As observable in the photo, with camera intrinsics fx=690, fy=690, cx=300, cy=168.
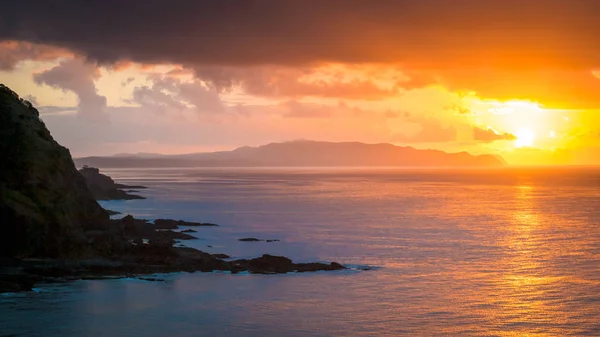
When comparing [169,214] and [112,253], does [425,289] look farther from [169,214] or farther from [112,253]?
[169,214]

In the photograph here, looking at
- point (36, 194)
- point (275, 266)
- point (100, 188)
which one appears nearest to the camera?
point (36, 194)

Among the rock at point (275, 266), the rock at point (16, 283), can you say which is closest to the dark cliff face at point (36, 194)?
the rock at point (16, 283)

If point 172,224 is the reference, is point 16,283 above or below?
below

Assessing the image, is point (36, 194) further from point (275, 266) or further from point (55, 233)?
point (275, 266)

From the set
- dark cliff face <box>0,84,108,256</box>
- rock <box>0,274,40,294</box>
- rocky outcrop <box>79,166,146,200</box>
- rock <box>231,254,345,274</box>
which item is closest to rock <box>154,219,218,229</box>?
dark cliff face <box>0,84,108,256</box>

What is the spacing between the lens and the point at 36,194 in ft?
166

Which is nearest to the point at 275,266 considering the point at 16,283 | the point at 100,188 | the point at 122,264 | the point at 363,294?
the point at 363,294

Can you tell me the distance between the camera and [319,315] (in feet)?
125

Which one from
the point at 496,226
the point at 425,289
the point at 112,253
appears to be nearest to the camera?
the point at 425,289

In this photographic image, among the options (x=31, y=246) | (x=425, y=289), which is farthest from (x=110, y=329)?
(x=425, y=289)

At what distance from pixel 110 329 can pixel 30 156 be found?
2270 cm

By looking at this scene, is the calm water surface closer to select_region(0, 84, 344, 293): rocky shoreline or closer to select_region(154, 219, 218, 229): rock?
select_region(0, 84, 344, 293): rocky shoreline

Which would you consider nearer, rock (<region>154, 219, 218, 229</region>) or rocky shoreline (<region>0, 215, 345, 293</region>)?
rocky shoreline (<region>0, 215, 345, 293</region>)

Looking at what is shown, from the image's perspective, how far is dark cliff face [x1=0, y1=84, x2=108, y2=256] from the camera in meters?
47.2
